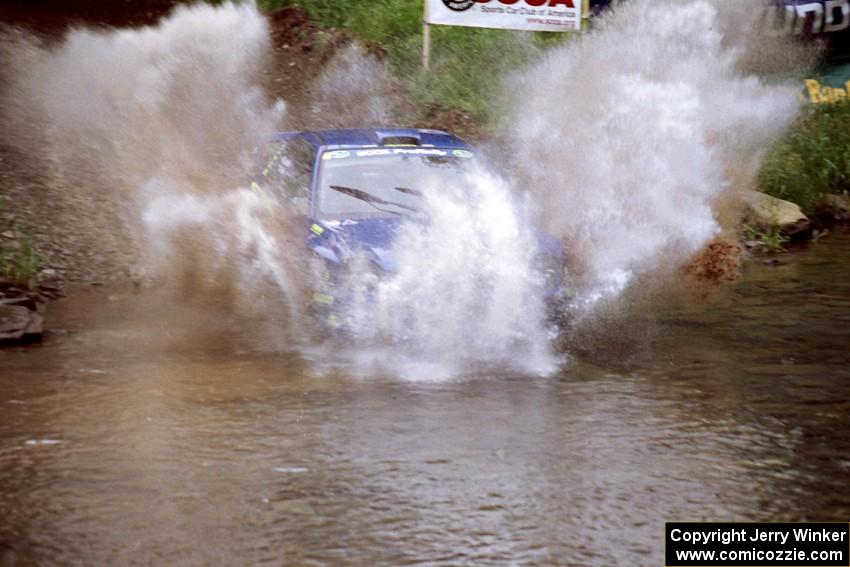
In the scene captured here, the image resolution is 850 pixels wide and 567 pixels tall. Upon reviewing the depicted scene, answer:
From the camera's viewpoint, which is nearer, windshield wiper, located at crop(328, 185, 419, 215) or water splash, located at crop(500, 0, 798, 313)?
windshield wiper, located at crop(328, 185, 419, 215)

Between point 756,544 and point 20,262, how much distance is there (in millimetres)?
6987

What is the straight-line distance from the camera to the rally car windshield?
26.7ft

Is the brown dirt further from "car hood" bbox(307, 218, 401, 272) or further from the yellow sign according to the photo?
the yellow sign

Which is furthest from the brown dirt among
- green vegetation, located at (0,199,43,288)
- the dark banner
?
the dark banner

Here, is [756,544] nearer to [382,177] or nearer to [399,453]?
[399,453]

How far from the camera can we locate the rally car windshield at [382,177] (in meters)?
8.15

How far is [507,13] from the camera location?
46.9 ft

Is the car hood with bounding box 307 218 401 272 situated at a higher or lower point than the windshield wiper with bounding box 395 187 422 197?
lower

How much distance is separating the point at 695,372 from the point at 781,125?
841cm

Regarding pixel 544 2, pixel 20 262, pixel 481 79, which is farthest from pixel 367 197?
pixel 481 79

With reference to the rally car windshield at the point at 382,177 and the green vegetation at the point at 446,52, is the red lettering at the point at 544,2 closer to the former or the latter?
the green vegetation at the point at 446,52

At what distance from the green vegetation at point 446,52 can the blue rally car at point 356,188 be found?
558cm

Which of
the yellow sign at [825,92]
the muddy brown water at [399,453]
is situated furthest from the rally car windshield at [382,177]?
the yellow sign at [825,92]

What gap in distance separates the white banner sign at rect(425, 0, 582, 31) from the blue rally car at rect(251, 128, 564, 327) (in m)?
5.48
